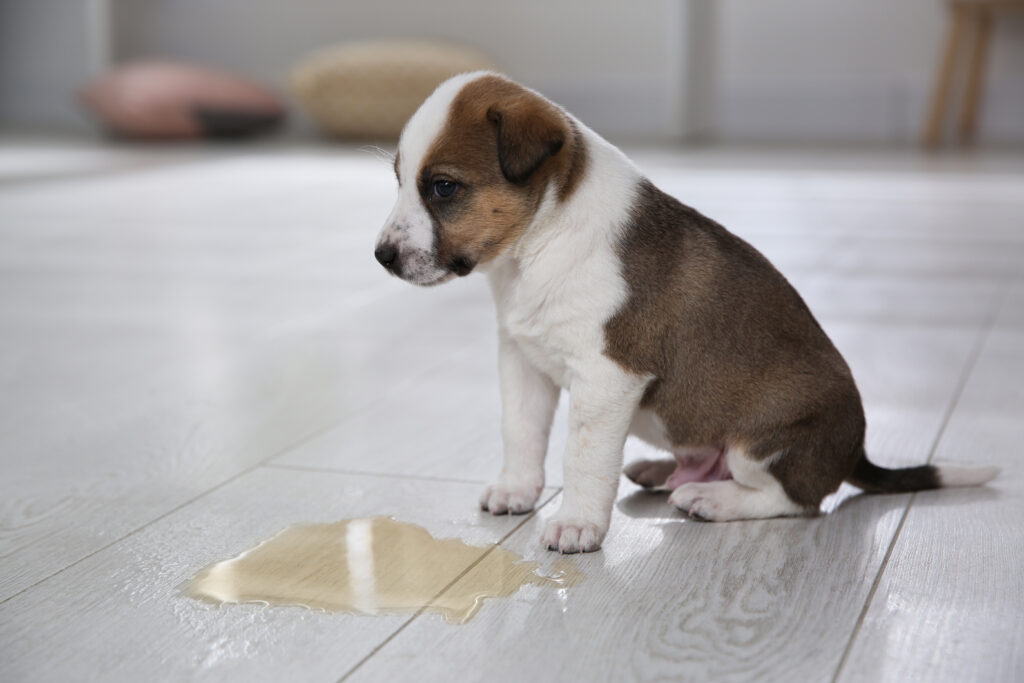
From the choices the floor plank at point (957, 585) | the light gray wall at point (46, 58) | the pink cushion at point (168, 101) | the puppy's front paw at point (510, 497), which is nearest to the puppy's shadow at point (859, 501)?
the floor plank at point (957, 585)

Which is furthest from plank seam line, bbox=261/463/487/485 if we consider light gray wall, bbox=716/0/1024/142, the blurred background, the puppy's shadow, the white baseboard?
light gray wall, bbox=716/0/1024/142

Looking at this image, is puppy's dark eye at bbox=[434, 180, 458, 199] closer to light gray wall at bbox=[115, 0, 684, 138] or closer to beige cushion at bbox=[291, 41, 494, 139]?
beige cushion at bbox=[291, 41, 494, 139]

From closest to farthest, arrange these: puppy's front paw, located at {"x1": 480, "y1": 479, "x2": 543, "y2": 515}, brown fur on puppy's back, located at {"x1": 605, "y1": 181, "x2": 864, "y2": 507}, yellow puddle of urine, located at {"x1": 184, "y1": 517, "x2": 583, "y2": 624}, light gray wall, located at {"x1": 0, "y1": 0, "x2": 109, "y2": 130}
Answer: yellow puddle of urine, located at {"x1": 184, "y1": 517, "x2": 583, "y2": 624}, brown fur on puppy's back, located at {"x1": 605, "y1": 181, "x2": 864, "y2": 507}, puppy's front paw, located at {"x1": 480, "y1": 479, "x2": 543, "y2": 515}, light gray wall, located at {"x1": 0, "y1": 0, "x2": 109, "y2": 130}

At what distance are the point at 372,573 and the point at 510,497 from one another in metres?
→ 0.30

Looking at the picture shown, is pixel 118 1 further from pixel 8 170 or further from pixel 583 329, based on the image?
pixel 583 329

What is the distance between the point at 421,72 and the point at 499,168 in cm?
676

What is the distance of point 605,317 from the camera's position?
1738 mm

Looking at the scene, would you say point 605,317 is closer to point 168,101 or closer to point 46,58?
point 168,101

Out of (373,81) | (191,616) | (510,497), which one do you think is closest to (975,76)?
(373,81)

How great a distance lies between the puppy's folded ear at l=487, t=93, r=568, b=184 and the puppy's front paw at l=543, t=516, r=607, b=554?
465 millimetres

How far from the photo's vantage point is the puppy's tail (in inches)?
77.1

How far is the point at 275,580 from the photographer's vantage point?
1632mm

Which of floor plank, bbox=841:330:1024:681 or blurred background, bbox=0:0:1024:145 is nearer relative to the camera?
floor plank, bbox=841:330:1024:681

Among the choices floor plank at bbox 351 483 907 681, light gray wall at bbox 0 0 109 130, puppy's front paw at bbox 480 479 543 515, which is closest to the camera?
floor plank at bbox 351 483 907 681
